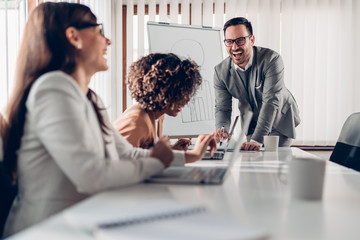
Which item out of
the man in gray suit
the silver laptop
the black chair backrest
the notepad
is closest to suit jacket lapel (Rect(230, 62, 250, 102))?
the man in gray suit

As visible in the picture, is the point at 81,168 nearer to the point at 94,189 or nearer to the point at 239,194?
the point at 94,189

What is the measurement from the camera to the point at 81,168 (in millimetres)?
860

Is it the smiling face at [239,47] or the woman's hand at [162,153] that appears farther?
the smiling face at [239,47]

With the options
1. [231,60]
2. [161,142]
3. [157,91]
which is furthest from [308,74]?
[161,142]

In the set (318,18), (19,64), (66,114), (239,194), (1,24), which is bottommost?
(239,194)

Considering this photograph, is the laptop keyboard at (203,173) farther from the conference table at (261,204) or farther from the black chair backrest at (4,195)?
the black chair backrest at (4,195)

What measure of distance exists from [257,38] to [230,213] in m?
3.97

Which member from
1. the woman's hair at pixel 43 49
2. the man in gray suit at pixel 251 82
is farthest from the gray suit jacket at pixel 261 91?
the woman's hair at pixel 43 49

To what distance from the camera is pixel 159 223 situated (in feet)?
1.96

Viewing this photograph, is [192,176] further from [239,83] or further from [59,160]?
[239,83]

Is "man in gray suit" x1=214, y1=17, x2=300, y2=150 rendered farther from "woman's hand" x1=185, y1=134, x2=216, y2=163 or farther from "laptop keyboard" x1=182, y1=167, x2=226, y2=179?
"laptop keyboard" x1=182, y1=167, x2=226, y2=179

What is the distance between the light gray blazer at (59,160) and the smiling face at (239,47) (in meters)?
2.08

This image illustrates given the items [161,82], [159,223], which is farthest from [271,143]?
[159,223]

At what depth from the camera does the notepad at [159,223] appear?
0.54 metres
